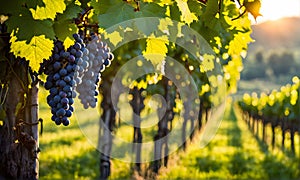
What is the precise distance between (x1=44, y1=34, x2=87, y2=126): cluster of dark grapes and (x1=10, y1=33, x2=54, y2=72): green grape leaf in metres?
0.38

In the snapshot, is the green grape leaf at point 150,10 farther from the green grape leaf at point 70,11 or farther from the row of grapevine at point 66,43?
the green grape leaf at point 70,11

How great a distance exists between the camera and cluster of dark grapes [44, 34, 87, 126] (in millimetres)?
3207

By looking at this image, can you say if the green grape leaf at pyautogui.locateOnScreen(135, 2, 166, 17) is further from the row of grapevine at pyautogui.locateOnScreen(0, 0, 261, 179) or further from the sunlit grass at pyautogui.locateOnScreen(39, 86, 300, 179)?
the sunlit grass at pyautogui.locateOnScreen(39, 86, 300, 179)

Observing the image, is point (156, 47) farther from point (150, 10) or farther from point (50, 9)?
point (50, 9)

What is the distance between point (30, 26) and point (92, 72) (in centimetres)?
75

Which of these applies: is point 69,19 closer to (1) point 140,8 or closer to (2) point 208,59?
(1) point 140,8

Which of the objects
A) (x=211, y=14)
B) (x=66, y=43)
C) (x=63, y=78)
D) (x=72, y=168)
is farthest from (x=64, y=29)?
(x=72, y=168)

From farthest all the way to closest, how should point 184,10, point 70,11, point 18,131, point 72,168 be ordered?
point 72,168, point 18,131, point 70,11, point 184,10

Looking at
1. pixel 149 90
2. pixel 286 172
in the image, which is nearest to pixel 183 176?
pixel 149 90

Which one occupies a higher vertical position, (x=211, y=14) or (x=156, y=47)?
(x=211, y=14)

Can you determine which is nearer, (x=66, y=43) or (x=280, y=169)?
(x=66, y=43)

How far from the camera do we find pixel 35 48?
9.23ft

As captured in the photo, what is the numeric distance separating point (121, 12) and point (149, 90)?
9339mm

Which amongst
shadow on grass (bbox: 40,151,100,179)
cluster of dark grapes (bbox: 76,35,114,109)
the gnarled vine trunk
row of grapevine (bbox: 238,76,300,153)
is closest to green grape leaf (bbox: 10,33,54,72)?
cluster of dark grapes (bbox: 76,35,114,109)
